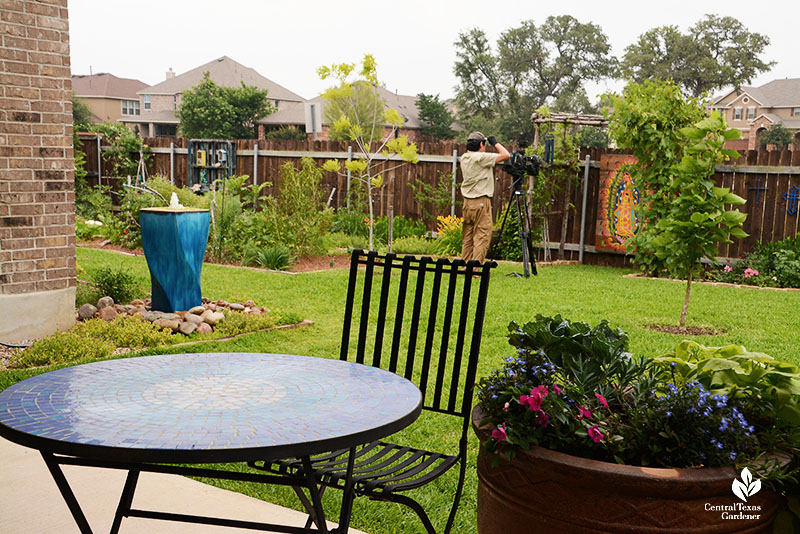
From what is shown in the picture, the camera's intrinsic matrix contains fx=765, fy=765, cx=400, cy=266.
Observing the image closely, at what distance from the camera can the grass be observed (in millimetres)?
3480

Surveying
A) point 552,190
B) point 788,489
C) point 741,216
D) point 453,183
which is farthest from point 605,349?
point 453,183

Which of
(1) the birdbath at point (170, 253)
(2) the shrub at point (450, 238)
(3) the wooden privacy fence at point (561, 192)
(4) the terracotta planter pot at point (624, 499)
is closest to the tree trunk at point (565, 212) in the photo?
(3) the wooden privacy fence at point (561, 192)

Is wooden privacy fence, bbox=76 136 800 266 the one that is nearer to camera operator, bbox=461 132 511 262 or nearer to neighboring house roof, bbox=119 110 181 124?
camera operator, bbox=461 132 511 262

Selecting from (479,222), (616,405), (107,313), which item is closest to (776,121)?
(479,222)

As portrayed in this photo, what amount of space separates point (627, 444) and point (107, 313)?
5762 millimetres

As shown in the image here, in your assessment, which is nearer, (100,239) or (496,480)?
(496,480)

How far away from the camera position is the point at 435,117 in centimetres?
5812

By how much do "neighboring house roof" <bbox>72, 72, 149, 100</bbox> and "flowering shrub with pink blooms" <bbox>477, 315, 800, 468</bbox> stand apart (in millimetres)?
74055

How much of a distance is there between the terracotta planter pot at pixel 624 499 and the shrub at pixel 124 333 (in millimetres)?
4783

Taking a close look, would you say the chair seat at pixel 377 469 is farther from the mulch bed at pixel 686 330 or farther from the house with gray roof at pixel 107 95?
the house with gray roof at pixel 107 95

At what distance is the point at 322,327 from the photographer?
23.3ft

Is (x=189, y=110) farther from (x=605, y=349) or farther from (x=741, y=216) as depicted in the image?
(x=605, y=349)

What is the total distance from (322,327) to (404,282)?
13.5 ft

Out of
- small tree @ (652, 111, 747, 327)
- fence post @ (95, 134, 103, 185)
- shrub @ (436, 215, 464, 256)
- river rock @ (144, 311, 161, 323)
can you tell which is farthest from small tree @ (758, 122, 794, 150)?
river rock @ (144, 311, 161, 323)
